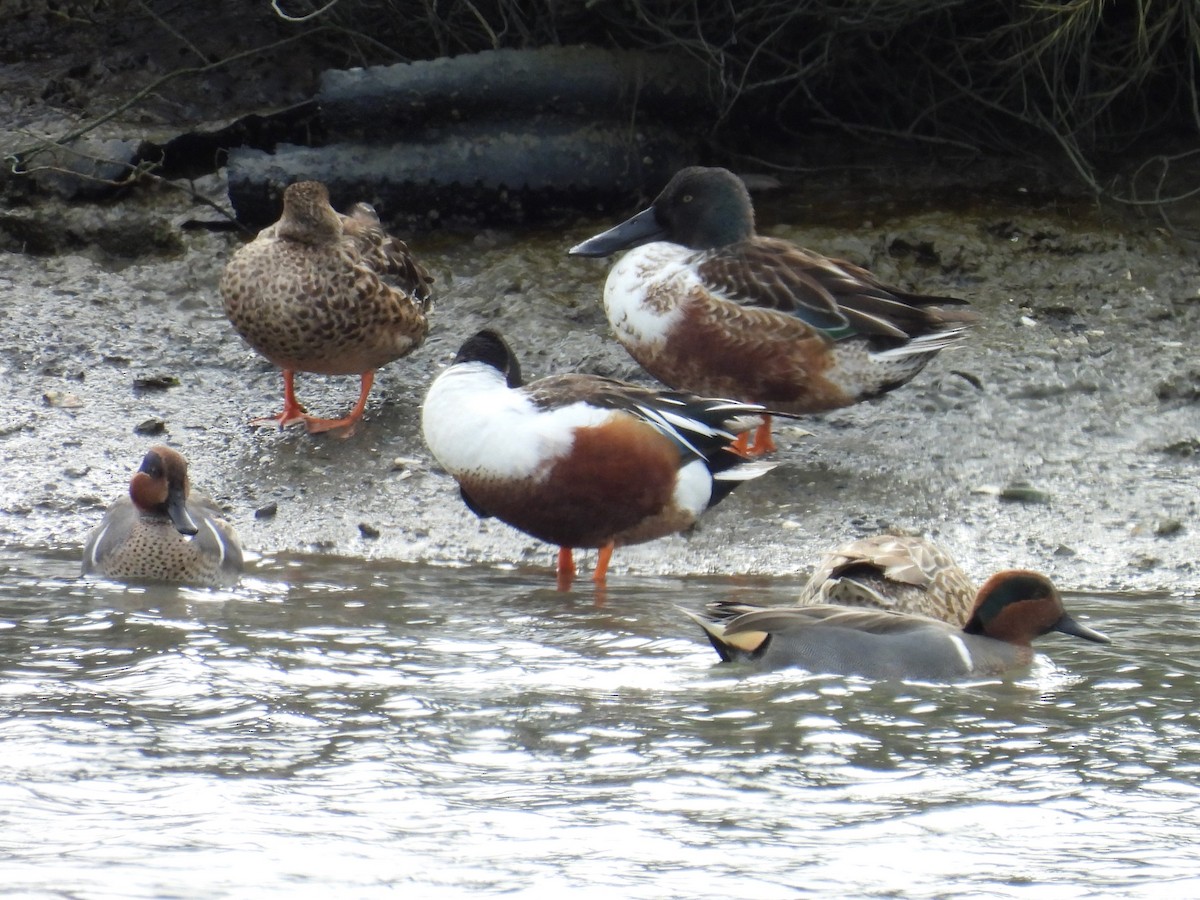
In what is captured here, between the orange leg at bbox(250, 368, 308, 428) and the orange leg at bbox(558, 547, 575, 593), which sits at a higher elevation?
the orange leg at bbox(250, 368, 308, 428)

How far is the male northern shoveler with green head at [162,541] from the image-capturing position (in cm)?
523

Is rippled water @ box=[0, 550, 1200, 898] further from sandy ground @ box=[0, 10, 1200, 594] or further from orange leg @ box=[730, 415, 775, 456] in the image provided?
orange leg @ box=[730, 415, 775, 456]

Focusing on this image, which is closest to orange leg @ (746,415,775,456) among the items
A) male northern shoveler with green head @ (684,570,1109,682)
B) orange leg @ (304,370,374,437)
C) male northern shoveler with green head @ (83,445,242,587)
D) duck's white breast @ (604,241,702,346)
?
duck's white breast @ (604,241,702,346)

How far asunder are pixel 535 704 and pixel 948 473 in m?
2.74

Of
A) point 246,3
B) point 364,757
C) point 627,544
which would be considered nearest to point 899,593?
point 627,544

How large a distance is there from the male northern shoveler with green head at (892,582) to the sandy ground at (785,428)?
676 mm

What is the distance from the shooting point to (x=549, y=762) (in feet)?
11.1

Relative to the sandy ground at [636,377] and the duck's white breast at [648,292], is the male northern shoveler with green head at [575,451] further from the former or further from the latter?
the duck's white breast at [648,292]

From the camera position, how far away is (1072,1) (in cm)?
755

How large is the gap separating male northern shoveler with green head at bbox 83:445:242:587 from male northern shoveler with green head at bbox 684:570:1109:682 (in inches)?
65.7

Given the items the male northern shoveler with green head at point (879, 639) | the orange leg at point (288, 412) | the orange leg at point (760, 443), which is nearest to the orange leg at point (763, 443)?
the orange leg at point (760, 443)

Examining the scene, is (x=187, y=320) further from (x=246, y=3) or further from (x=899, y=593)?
(x=899, y=593)

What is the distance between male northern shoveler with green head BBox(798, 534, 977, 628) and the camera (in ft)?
15.5

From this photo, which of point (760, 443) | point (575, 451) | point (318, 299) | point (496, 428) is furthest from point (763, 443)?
point (318, 299)
